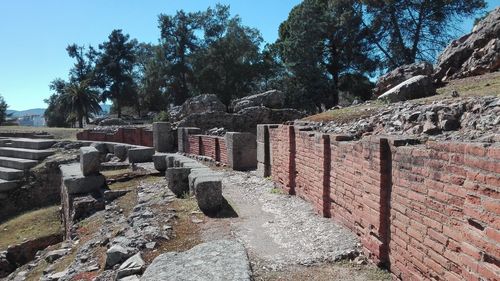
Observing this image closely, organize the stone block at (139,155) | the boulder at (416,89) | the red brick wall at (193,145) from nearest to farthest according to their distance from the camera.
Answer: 1. the boulder at (416,89)
2. the stone block at (139,155)
3. the red brick wall at (193,145)

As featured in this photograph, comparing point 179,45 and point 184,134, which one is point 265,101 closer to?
point 184,134

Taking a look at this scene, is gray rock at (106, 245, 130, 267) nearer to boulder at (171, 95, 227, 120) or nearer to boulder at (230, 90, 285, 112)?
boulder at (230, 90, 285, 112)

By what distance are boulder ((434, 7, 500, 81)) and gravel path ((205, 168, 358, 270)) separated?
5.66 meters

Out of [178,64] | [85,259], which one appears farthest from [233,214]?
[178,64]

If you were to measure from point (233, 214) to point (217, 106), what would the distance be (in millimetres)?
16887

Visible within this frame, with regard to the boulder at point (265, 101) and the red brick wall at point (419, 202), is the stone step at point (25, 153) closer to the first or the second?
the boulder at point (265, 101)

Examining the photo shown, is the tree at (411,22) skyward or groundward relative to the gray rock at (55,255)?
skyward

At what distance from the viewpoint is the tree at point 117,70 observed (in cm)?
4734

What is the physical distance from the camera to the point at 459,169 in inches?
140

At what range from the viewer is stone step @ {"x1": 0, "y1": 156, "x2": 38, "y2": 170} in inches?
617

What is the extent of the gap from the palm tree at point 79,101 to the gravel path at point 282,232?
34.9 meters

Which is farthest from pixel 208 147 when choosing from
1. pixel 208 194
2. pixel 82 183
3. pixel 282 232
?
pixel 282 232

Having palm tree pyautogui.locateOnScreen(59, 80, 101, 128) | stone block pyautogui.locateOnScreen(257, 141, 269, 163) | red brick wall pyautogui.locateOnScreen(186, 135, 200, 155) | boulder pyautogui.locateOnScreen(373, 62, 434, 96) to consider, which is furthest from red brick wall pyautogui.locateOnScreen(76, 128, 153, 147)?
palm tree pyautogui.locateOnScreen(59, 80, 101, 128)

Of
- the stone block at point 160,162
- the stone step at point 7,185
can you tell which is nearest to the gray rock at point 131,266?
the stone block at point 160,162
